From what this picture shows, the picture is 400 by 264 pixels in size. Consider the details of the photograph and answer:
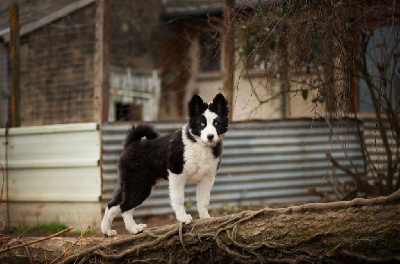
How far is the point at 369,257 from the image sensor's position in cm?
312

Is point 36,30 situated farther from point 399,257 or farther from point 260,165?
point 399,257

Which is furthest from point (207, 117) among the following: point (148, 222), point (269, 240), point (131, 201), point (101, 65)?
point (148, 222)

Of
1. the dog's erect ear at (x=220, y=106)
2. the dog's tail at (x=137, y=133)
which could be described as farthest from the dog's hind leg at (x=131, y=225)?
the dog's erect ear at (x=220, y=106)

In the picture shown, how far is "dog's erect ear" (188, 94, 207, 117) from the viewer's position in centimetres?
438

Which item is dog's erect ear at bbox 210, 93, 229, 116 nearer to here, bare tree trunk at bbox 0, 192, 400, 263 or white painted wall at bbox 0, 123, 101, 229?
bare tree trunk at bbox 0, 192, 400, 263

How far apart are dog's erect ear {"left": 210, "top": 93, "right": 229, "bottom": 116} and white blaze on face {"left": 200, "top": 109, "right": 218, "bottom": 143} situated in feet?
0.18

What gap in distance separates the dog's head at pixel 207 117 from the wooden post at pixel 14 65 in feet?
13.5

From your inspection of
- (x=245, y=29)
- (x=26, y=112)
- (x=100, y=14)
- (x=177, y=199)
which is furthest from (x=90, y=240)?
(x=26, y=112)

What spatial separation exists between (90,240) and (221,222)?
1160mm

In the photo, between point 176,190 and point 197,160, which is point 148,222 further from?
point 197,160

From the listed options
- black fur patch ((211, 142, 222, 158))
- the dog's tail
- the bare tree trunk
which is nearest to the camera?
the bare tree trunk

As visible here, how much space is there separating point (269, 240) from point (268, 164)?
164 inches

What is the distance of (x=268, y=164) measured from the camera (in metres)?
7.55

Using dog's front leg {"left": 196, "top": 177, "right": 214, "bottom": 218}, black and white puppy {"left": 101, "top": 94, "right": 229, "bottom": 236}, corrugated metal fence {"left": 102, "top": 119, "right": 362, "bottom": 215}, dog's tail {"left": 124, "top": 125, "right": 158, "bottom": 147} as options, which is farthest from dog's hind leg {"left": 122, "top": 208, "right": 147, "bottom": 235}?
corrugated metal fence {"left": 102, "top": 119, "right": 362, "bottom": 215}
